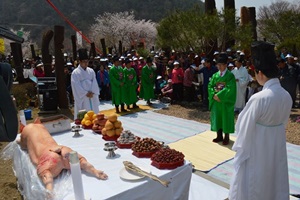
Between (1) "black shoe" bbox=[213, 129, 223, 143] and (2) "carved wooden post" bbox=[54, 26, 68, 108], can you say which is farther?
(2) "carved wooden post" bbox=[54, 26, 68, 108]

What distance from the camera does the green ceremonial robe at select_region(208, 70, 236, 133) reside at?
18.8ft

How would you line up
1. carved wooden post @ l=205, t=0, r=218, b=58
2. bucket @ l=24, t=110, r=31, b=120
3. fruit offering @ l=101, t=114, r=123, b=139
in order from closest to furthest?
fruit offering @ l=101, t=114, r=123, b=139, bucket @ l=24, t=110, r=31, b=120, carved wooden post @ l=205, t=0, r=218, b=58

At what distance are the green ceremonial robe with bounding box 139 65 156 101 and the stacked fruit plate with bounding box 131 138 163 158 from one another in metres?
7.01

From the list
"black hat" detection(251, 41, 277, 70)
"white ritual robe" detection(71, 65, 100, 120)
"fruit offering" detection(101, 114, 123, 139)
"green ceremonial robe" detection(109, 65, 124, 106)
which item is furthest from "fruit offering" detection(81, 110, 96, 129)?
"green ceremonial robe" detection(109, 65, 124, 106)

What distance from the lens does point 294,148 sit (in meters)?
5.66

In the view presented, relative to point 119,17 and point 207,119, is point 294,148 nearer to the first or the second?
point 207,119

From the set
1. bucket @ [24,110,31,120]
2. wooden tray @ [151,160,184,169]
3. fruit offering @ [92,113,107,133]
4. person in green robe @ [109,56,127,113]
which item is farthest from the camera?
person in green robe @ [109,56,127,113]

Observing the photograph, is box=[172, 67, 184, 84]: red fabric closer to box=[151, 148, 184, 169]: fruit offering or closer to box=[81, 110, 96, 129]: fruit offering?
box=[81, 110, 96, 129]: fruit offering

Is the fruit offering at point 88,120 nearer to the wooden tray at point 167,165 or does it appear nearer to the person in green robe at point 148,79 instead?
the wooden tray at point 167,165

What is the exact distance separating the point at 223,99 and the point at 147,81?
5.01m

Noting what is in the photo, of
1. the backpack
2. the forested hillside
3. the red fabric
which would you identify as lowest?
the red fabric

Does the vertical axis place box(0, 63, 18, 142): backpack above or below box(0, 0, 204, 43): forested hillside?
below

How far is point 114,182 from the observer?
9.11 ft

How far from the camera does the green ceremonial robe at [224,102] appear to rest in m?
5.73
